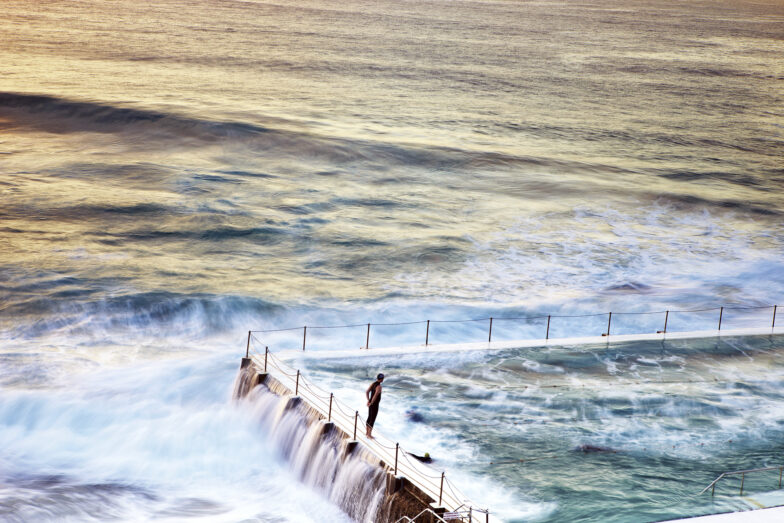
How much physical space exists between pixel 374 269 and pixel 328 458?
1467 cm

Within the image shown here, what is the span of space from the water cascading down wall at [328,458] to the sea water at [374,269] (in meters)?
0.31

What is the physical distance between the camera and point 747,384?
16891mm

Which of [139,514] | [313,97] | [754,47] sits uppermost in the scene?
[754,47]

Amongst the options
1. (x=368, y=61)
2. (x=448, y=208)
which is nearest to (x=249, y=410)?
(x=448, y=208)

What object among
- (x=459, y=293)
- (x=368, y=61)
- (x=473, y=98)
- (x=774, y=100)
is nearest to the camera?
(x=459, y=293)

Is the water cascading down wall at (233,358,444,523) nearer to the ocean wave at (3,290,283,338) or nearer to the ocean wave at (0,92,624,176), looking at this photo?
the ocean wave at (3,290,283,338)

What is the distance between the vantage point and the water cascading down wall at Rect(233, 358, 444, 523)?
1198 centimetres

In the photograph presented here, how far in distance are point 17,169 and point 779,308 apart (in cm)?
3135

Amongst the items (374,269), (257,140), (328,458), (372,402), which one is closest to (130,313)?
Result: (374,269)

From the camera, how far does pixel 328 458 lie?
13422mm

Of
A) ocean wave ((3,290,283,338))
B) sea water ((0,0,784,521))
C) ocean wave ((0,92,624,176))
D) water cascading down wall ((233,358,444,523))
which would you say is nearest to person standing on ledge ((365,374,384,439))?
water cascading down wall ((233,358,444,523))

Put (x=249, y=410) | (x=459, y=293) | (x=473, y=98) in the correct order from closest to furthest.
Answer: (x=249, y=410) → (x=459, y=293) → (x=473, y=98)

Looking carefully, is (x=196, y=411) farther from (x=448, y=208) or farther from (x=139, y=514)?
(x=448, y=208)

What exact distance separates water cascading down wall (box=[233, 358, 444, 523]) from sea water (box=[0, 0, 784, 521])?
1.02ft
